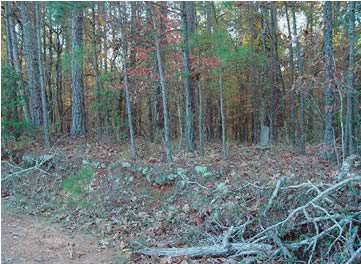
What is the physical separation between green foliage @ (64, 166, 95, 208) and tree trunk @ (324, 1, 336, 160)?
420cm

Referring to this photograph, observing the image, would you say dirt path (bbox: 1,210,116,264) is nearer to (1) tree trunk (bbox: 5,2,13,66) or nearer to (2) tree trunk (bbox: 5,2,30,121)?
(2) tree trunk (bbox: 5,2,30,121)

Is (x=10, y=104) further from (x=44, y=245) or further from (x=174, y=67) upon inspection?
(x=44, y=245)

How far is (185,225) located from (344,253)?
6.39 feet

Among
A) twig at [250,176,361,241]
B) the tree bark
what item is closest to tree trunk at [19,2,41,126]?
the tree bark

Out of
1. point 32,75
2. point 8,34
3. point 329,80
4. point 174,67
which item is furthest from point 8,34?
point 329,80

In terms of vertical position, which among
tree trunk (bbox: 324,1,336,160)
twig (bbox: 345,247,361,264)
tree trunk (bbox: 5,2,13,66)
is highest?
tree trunk (bbox: 5,2,13,66)

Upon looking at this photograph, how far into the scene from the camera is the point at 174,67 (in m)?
9.05

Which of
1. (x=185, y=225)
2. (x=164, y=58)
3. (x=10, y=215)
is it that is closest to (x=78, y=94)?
(x=164, y=58)

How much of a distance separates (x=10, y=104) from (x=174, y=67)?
3803 mm

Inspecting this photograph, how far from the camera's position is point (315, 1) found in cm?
1036

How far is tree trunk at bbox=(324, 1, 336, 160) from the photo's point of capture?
5.72 m

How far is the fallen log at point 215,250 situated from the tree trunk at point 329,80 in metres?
2.80

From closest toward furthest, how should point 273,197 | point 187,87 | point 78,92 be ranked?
point 273,197 < point 187,87 < point 78,92

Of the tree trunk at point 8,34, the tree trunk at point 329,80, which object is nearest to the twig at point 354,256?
the tree trunk at point 329,80
